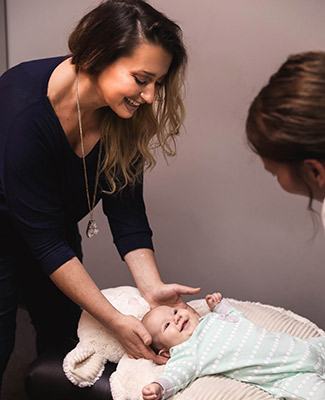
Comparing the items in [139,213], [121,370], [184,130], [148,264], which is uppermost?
[184,130]

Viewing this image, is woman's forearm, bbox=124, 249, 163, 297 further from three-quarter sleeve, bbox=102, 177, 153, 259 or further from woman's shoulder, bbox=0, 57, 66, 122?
woman's shoulder, bbox=0, 57, 66, 122

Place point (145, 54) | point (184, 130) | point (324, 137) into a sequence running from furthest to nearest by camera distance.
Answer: point (184, 130) < point (145, 54) < point (324, 137)

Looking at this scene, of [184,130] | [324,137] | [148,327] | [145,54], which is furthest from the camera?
[184,130]

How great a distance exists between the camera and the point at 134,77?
1.37 m

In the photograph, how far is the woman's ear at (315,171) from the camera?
995 millimetres

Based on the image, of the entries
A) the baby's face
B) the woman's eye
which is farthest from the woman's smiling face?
the baby's face

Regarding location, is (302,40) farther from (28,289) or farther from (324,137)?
(28,289)

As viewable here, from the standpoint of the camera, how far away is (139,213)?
5.90 feet

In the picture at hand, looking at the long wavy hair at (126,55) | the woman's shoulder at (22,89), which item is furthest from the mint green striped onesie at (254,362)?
the woman's shoulder at (22,89)

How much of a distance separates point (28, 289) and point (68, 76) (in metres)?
0.80

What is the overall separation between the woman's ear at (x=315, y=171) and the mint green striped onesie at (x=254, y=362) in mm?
640

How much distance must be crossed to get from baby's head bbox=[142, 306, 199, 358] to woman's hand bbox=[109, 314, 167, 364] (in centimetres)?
4

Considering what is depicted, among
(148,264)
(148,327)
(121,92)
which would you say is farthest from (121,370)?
(121,92)

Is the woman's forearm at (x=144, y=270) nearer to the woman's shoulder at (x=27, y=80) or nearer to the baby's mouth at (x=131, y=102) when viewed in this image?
the baby's mouth at (x=131, y=102)
